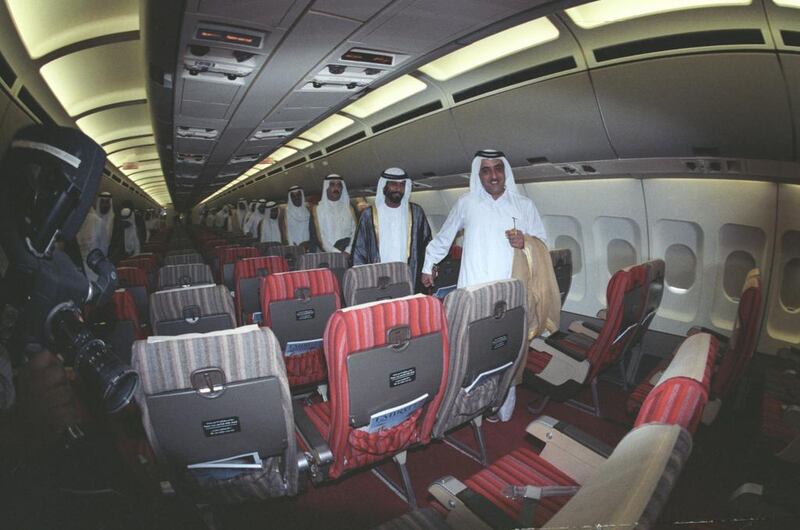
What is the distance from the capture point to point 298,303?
3.37 meters

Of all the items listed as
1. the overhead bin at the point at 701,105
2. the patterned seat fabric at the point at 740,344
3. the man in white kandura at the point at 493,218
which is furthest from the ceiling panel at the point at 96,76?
the patterned seat fabric at the point at 740,344

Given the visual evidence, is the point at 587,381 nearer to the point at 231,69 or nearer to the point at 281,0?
the point at 281,0

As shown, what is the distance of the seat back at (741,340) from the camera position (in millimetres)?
2580

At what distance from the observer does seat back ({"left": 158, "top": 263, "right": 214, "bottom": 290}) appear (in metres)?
4.78

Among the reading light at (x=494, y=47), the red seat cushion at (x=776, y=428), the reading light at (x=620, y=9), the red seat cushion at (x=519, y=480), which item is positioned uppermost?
the reading light at (x=494, y=47)

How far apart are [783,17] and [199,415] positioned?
4.06m

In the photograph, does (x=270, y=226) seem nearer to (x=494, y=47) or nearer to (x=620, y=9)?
(x=494, y=47)

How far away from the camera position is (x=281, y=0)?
104 inches

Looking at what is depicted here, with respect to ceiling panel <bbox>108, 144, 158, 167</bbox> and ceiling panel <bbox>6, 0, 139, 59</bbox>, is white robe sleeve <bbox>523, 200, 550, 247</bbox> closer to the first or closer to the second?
ceiling panel <bbox>6, 0, 139, 59</bbox>

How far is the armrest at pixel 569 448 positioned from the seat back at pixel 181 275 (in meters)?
4.33

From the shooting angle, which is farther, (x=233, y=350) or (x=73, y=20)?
(x=73, y=20)

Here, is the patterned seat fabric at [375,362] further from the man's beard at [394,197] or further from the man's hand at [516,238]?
the man's beard at [394,197]

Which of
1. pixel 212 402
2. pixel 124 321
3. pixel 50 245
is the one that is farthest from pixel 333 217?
pixel 50 245

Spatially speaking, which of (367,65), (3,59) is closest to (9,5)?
(3,59)
